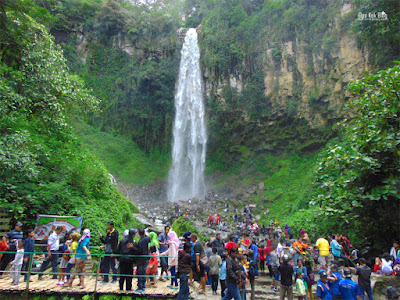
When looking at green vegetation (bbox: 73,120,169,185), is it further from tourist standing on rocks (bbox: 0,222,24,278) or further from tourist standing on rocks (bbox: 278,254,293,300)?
tourist standing on rocks (bbox: 278,254,293,300)

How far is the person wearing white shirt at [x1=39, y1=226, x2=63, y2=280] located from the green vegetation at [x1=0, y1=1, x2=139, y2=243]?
1.51 metres

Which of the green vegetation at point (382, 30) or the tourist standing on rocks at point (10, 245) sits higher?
the green vegetation at point (382, 30)

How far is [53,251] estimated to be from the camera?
628 centimetres

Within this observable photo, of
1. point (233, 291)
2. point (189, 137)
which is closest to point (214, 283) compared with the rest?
point (233, 291)

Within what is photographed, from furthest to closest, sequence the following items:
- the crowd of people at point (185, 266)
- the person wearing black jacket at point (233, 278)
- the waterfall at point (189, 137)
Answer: the waterfall at point (189, 137) → the crowd of people at point (185, 266) → the person wearing black jacket at point (233, 278)

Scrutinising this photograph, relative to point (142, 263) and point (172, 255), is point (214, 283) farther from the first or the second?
point (142, 263)

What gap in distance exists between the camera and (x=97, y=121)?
100ft

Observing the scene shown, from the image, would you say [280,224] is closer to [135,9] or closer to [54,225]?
[54,225]

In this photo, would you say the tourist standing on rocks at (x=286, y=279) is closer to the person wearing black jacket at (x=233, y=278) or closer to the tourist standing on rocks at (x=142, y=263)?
the person wearing black jacket at (x=233, y=278)

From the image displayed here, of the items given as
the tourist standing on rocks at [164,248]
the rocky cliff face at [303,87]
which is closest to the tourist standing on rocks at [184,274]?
the tourist standing on rocks at [164,248]

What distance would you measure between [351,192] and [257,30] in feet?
86.3

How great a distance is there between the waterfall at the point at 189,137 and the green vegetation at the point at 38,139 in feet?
59.7

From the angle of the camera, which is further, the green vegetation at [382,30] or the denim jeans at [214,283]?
the green vegetation at [382,30]

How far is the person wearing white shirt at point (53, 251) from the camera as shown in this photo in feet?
19.2
